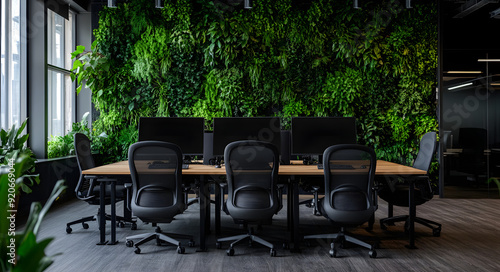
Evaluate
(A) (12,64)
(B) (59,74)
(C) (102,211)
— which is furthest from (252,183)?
(B) (59,74)

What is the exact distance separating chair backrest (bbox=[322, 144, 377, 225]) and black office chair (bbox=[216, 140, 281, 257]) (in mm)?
481

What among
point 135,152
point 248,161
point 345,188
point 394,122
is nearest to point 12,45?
point 135,152

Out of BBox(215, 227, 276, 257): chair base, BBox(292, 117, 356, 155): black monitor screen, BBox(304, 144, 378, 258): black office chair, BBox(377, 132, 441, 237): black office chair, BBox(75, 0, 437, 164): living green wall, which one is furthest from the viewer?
BBox(75, 0, 437, 164): living green wall

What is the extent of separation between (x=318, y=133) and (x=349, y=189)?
112cm

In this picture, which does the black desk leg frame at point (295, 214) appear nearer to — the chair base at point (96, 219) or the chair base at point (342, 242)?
the chair base at point (342, 242)

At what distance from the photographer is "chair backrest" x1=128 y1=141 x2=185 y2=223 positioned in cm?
335

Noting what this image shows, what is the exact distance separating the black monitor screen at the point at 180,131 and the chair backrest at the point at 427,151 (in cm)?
260

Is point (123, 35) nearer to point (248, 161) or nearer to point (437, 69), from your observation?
point (248, 161)

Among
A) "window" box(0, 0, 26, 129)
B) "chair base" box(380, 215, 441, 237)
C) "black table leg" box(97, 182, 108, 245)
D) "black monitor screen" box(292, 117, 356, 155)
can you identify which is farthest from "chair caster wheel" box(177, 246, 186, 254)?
"window" box(0, 0, 26, 129)

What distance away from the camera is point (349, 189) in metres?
3.31

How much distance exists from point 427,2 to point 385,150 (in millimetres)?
2730

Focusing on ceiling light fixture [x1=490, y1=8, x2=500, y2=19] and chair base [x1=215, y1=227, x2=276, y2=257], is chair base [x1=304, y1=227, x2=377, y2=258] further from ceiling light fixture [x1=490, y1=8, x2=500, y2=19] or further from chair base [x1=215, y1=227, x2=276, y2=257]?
ceiling light fixture [x1=490, y1=8, x2=500, y2=19]

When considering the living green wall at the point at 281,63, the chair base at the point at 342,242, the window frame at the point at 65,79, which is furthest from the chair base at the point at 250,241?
the window frame at the point at 65,79

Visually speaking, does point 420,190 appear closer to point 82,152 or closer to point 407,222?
point 407,222
